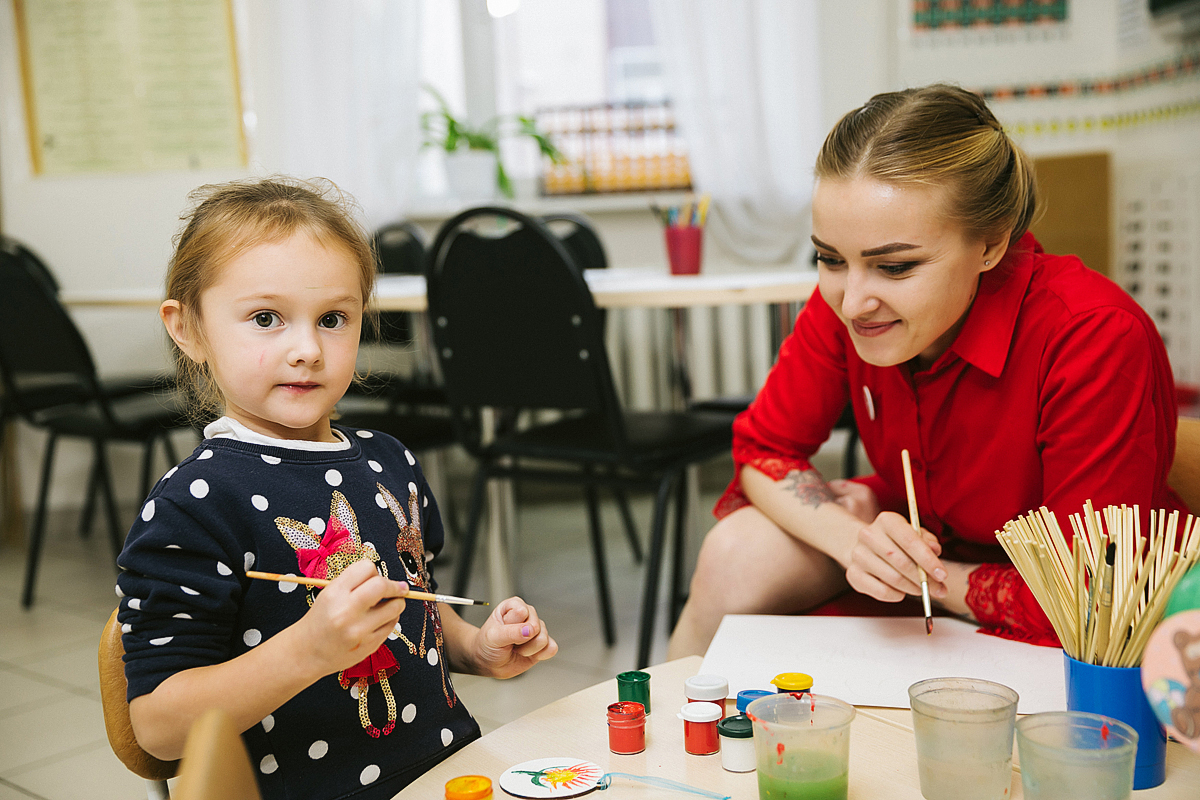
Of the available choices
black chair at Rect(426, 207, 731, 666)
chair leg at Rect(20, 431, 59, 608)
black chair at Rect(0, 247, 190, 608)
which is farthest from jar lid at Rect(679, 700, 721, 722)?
chair leg at Rect(20, 431, 59, 608)

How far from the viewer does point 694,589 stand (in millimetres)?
1273

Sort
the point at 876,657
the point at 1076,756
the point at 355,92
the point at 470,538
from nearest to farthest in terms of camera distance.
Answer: the point at 1076,756, the point at 876,657, the point at 470,538, the point at 355,92

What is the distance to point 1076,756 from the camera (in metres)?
0.58

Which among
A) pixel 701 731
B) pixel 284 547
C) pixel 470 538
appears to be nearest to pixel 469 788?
pixel 701 731

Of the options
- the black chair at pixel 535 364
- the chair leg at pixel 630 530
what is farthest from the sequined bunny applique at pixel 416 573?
the chair leg at pixel 630 530

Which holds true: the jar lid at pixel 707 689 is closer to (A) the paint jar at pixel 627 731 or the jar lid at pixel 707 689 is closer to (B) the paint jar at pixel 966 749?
(A) the paint jar at pixel 627 731

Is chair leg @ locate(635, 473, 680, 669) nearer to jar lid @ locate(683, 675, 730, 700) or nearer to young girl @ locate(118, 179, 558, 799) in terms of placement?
A: young girl @ locate(118, 179, 558, 799)

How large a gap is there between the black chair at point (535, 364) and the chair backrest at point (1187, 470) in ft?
3.28

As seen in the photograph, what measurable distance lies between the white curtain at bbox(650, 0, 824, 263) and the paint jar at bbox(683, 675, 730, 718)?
288 centimetres

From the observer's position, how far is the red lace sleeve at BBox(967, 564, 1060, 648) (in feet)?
3.14

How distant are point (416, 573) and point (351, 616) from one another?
10.4 inches

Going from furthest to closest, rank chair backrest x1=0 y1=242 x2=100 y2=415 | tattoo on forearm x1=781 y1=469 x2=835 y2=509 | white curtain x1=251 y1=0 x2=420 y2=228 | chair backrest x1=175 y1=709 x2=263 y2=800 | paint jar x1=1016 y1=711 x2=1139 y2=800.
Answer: white curtain x1=251 y1=0 x2=420 y2=228 < chair backrest x1=0 y1=242 x2=100 y2=415 < tattoo on forearm x1=781 y1=469 x2=835 y2=509 < paint jar x1=1016 y1=711 x2=1139 y2=800 < chair backrest x1=175 y1=709 x2=263 y2=800

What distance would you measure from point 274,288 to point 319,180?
195mm

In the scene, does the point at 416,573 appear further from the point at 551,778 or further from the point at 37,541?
the point at 37,541
